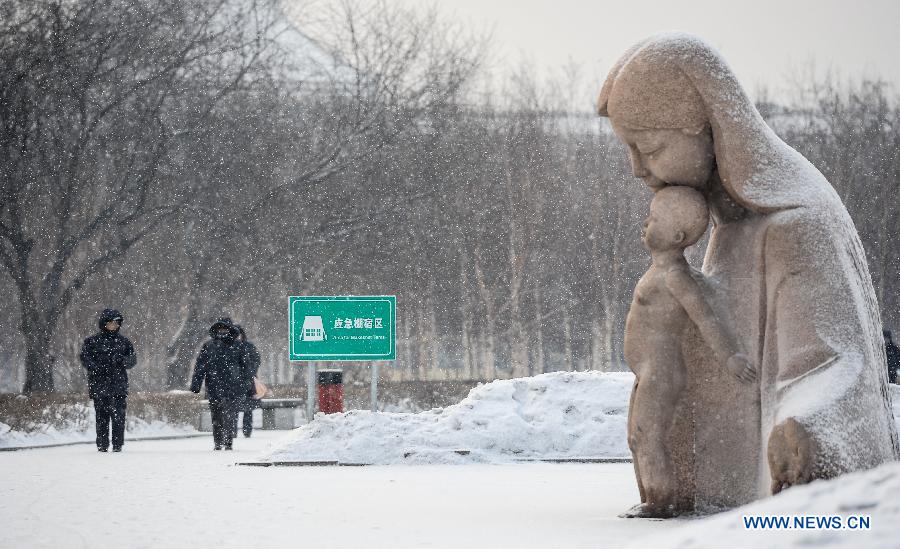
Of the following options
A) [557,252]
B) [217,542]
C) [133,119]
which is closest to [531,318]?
[557,252]

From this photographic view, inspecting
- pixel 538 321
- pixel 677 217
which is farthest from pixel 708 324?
pixel 538 321

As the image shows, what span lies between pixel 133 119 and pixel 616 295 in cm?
2378

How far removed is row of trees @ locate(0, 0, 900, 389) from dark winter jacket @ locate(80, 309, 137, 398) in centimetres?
1146

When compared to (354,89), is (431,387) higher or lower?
lower

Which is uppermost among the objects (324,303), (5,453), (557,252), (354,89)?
(354,89)

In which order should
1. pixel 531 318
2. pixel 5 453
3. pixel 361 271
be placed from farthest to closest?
pixel 531 318 < pixel 361 271 < pixel 5 453

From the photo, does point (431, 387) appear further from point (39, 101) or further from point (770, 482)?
point (770, 482)

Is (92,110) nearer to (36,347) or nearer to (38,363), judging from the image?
(36,347)

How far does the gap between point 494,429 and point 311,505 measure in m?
7.05

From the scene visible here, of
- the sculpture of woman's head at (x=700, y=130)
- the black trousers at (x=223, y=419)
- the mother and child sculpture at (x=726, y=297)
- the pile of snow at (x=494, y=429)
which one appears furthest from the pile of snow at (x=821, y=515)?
the black trousers at (x=223, y=419)

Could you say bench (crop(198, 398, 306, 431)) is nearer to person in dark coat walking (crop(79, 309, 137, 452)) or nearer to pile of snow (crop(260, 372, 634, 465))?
person in dark coat walking (crop(79, 309, 137, 452))

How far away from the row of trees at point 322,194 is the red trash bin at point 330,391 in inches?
489

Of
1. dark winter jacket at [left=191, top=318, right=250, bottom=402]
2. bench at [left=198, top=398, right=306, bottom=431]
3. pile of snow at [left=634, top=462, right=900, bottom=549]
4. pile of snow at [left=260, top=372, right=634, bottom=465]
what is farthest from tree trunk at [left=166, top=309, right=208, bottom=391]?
pile of snow at [left=634, top=462, right=900, bottom=549]

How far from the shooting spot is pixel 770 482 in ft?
24.6
